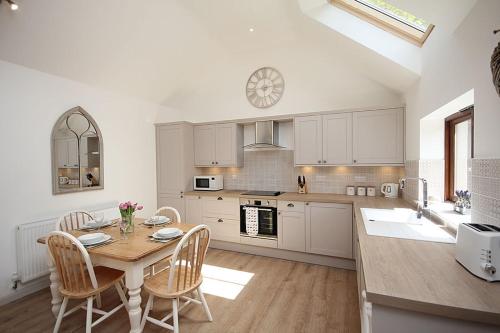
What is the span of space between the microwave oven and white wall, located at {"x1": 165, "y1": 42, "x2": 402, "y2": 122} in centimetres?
107

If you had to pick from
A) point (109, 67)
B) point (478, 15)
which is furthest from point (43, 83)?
point (478, 15)

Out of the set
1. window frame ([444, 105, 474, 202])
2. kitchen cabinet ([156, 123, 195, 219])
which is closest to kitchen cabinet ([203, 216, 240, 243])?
kitchen cabinet ([156, 123, 195, 219])

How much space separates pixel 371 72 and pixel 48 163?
4.06 m

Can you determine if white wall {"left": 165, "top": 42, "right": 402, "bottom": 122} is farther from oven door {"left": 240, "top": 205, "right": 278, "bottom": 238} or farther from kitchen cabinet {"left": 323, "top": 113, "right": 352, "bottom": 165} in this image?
oven door {"left": 240, "top": 205, "right": 278, "bottom": 238}

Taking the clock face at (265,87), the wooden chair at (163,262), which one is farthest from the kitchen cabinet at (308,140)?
the wooden chair at (163,262)

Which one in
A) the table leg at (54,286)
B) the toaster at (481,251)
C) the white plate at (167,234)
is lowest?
the table leg at (54,286)

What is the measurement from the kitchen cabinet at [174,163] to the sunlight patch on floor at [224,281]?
1291 mm

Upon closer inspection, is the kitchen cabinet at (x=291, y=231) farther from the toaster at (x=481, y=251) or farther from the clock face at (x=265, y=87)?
the toaster at (x=481, y=251)

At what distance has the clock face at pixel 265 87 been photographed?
149 inches

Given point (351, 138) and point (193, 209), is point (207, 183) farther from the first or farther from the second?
point (351, 138)

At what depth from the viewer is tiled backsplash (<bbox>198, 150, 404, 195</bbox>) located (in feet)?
11.0

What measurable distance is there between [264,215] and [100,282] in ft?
6.90

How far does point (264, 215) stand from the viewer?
3.43 metres

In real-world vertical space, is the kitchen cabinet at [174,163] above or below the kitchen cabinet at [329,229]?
Answer: above
